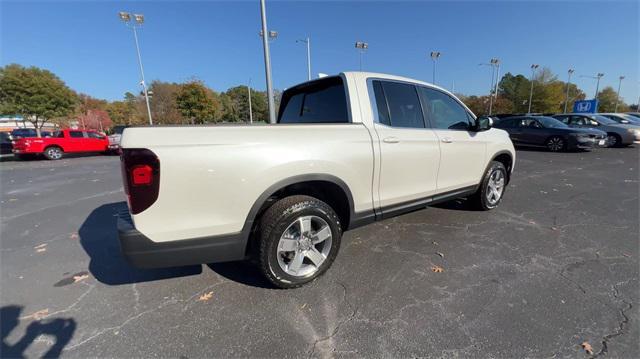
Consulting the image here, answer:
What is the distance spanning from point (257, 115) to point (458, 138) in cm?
7047

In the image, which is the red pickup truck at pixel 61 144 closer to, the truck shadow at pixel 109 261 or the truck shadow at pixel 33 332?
the truck shadow at pixel 109 261

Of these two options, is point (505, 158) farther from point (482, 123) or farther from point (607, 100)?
point (607, 100)

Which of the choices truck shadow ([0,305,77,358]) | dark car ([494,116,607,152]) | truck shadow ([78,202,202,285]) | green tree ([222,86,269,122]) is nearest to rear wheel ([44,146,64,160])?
truck shadow ([78,202,202,285])

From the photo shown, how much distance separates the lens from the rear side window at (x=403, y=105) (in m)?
3.04

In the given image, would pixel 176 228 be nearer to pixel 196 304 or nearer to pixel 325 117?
pixel 196 304

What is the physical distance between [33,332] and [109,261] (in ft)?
3.65

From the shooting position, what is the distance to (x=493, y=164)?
14.0 feet

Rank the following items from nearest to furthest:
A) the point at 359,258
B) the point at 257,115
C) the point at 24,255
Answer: the point at 359,258, the point at 24,255, the point at 257,115

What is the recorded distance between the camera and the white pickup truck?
6.21ft

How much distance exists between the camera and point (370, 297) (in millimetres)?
2402

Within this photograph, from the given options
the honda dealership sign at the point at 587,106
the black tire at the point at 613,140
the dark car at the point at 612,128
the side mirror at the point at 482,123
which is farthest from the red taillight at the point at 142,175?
the honda dealership sign at the point at 587,106

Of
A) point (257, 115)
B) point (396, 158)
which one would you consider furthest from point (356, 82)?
point (257, 115)

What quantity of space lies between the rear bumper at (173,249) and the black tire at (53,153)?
54.5 ft

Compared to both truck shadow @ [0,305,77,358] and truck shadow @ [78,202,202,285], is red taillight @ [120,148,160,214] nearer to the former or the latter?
truck shadow @ [0,305,77,358]
